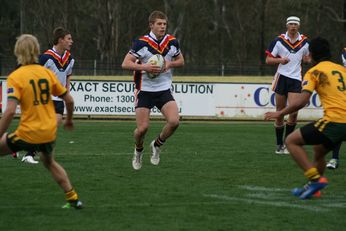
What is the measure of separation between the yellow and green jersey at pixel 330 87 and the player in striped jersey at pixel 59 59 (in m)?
4.79

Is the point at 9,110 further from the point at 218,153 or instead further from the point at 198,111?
the point at 198,111

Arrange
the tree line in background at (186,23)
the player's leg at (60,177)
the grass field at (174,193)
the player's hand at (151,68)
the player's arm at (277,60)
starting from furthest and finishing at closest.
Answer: the tree line in background at (186,23)
the player's arm at (277,60)
the player's hand at (151,68)
the player's leg at (60,177)
the grass field at (174,193)

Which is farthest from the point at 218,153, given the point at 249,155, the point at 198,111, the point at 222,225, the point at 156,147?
the point at 198,111

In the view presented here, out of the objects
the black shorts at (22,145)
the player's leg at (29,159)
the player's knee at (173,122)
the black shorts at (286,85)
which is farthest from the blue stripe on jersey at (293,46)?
the black shorts at (22,145)

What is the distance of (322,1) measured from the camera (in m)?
51.5

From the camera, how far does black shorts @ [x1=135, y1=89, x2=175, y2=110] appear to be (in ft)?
38.4

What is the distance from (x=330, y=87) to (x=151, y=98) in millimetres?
3485

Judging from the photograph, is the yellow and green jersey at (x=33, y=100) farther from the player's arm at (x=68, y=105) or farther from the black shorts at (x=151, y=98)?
the black shorts at (x=151, y=98)

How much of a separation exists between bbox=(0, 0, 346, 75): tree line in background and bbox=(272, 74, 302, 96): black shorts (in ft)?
110

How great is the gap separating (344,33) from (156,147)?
3894 centimetres

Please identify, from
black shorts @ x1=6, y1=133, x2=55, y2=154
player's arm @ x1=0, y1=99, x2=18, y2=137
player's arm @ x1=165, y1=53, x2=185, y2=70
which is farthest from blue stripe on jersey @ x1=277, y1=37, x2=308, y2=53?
player's arm @ x1=0, y1=99, x2=18, y2=137

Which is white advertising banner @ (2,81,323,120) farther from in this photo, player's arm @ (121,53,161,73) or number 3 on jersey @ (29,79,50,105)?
number 3 on jersey @ (29,79,50,105)

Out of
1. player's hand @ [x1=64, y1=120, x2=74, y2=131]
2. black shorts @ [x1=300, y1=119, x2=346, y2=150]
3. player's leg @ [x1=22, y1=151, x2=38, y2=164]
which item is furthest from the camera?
player's leg @ [x1=22, y1=151, x2=38, y2=164]

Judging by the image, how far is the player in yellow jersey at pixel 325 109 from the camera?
29.1 feet
